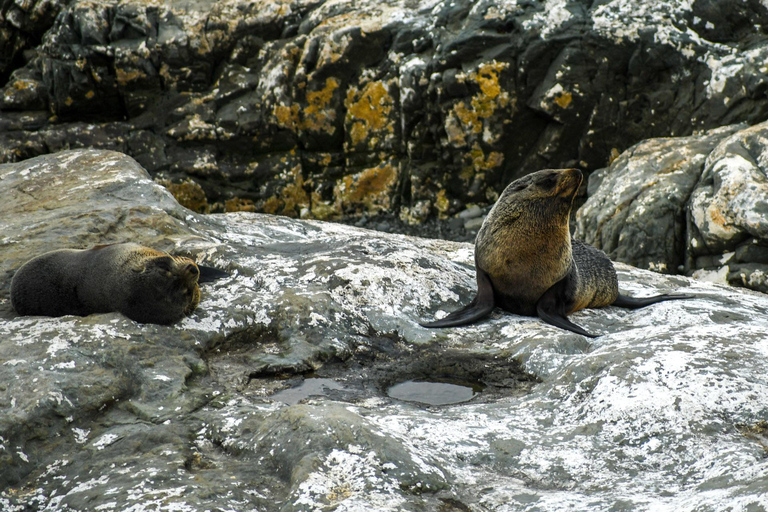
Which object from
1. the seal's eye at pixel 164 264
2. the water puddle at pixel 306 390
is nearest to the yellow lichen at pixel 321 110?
the seal's eye at pixel 164 264

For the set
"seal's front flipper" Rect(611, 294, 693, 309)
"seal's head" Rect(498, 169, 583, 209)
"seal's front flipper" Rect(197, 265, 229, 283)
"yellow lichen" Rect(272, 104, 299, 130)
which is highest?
"seal's head" Rect(498, 169, 583, 209)

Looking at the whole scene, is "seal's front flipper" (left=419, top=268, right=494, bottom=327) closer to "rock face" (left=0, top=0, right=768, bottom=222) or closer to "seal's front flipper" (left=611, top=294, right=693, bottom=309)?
"seal's front flipper" (left=611, top=294, right=693, bottom=309)

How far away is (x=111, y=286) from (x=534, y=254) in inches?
123

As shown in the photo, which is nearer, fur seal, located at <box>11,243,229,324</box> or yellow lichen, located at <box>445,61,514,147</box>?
fur seal, located at <box>11,243,229,324</box>

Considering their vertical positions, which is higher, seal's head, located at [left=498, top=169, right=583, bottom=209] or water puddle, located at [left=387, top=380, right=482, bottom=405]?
seal's head, located at [left=498, top=169, right=583, bottom=209]

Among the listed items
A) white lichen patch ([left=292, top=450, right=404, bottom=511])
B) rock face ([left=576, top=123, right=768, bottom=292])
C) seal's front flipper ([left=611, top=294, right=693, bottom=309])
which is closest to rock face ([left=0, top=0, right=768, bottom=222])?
rock face ([left=576, top=123, right=768, bottom=292])

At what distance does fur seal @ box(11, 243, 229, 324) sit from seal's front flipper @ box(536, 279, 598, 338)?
249 cm

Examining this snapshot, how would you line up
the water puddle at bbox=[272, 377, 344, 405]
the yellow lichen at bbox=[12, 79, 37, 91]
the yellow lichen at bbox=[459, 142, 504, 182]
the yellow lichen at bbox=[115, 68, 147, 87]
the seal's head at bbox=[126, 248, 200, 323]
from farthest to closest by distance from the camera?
the yellow lichen at bbox=[12, 79, 37, 91] → the yellow lichen at bbox=[115, 68, 147, 87] → the yellow lichen at bbox=[459, 142, 504, 182] → the seal's head at bbox=[126, 248, 200, 323] → the water puddle at bbox=[272, 377, 344, 405]

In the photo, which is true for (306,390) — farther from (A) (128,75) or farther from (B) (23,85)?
(B) (23,85)

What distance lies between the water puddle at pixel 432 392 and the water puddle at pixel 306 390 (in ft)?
1.13

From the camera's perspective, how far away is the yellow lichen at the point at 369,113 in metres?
12.2

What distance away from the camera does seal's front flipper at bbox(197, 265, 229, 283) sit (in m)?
5.36

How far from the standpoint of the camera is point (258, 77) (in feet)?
42.4

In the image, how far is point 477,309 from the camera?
5527 millimetres
